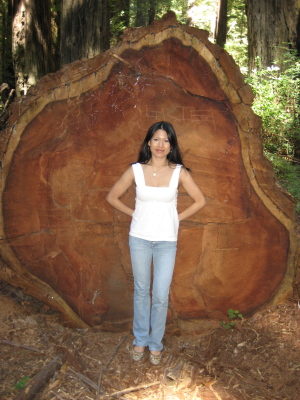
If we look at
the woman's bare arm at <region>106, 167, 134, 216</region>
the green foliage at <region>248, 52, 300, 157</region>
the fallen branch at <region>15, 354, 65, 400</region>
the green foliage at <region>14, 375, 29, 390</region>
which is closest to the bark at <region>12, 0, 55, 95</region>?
the green foliage at <region>248, 52, 300, 157</region>

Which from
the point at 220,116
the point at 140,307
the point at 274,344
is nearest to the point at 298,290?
the point at 274,344

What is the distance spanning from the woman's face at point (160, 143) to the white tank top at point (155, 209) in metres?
0.16

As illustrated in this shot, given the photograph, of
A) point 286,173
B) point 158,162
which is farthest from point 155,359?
point 286,173

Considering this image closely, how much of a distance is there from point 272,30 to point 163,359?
5095 mm

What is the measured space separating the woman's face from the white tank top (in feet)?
0.51

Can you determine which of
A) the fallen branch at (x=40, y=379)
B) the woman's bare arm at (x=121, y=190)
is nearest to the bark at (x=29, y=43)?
the woman's bare arm at (x=121, y=190)

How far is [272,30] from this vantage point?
5.87 metres

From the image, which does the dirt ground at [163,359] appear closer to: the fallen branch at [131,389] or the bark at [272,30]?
the fallen branch at [131,389]

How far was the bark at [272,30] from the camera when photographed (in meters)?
5.79

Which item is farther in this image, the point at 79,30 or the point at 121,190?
the point at 79,30

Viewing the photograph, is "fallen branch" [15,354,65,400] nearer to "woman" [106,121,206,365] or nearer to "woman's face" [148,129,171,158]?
"woman" [106,121,206,365]

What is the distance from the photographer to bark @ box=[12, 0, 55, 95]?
18.8ft

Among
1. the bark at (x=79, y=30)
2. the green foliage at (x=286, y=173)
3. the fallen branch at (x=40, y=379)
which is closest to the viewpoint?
the fallen branch at (x=40, y=379)

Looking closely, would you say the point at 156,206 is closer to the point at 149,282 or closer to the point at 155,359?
the point at 149,282
